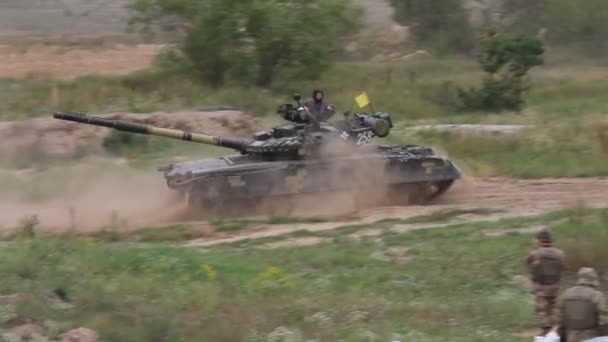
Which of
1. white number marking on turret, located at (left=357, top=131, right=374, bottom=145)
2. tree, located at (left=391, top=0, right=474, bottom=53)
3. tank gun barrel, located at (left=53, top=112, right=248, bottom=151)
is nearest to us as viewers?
tank gun barrel, located at (left=53, top=112, right=248, bottom=151)

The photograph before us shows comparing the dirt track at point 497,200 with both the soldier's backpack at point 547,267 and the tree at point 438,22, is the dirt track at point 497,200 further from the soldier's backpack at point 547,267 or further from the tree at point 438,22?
the tree at point 438,22

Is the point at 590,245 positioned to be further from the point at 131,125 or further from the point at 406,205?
the point at 131,125

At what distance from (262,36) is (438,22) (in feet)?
88.7

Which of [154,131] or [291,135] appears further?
[291,135]

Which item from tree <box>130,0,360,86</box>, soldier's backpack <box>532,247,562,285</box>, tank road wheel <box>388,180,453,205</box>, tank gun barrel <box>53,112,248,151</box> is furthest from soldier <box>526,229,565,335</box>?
tree <box>130,0,360,86</box>

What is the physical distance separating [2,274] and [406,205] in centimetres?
959

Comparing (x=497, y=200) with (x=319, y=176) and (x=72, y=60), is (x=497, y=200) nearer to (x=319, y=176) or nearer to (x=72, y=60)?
(x=319, y=176)

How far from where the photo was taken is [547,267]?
11.3 metres

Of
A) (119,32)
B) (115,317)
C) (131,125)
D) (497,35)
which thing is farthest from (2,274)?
(119,32)

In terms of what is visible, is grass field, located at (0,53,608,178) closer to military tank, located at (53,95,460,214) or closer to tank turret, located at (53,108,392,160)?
military tank, located at (53,95,460,214)

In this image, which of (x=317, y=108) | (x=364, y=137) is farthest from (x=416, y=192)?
(x=317, y=108)

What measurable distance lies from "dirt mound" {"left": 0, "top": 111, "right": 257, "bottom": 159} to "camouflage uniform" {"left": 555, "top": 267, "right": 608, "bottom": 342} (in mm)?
16761

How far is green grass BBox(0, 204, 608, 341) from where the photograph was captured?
1048 centimetres

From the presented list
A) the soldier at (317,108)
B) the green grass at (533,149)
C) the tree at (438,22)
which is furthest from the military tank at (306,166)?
the tree at (438,22)
